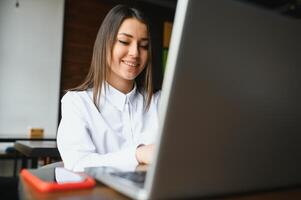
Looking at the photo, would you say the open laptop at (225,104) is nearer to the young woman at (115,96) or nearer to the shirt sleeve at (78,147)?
the shirt sleeve at (78,147)

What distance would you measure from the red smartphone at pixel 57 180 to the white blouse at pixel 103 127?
0.18m

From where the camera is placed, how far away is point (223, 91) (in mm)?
412

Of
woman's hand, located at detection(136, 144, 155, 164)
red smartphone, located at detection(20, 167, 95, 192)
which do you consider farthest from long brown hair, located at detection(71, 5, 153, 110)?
red smartphone, located at detection(20, 167, 95, 192)

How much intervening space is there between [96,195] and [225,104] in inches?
8.5

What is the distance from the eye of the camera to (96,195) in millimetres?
470

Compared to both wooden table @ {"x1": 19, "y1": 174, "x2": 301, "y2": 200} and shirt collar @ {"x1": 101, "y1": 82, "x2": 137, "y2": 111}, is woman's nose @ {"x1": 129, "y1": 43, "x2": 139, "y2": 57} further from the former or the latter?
wooden table @ {"x1": 19, "y1": 174, "x2": 301, "y2": 200}

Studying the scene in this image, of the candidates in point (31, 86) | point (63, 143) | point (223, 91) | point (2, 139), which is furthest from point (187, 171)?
point (31, 86)

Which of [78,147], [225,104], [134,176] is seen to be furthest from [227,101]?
[78,147]

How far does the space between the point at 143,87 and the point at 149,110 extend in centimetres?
11

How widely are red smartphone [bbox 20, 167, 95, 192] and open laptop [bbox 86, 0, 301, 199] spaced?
0.12ft

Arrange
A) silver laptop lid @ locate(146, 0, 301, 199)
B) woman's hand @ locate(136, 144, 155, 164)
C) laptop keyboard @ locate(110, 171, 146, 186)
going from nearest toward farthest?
silver laptop lid @ locate(146, 0, 301, 199) < laptop keyboard @ locate(110, 171, 146, 186) < woman's hand @ locate(136, 144, 155, 164)

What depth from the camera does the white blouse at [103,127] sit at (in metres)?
0.89

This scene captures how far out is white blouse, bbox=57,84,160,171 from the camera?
886 mm

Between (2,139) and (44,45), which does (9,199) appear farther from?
(44,45)
